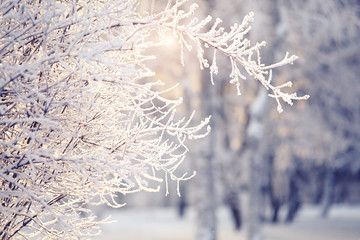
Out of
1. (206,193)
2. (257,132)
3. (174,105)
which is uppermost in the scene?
(257,132)

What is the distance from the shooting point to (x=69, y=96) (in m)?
4.42

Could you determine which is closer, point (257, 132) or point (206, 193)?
point (206, 193)

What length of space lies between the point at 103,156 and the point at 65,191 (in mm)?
662

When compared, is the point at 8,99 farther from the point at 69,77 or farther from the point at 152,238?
the point at 152,238

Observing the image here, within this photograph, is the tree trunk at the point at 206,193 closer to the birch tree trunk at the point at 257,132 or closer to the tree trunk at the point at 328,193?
the birch tree trunk at the point at 257,132

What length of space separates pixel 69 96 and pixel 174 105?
874mm

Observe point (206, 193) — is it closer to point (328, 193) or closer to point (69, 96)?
point (69, 96)

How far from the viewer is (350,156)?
25594 millimetres

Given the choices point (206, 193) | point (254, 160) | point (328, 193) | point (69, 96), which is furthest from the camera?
point (328, 193)

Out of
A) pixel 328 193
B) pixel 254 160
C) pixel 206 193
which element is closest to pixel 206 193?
pixel 206 193

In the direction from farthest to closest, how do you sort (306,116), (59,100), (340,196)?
(340,196) < (306,116) < (59,100)

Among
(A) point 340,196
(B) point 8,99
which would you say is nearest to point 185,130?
(B) point 8,99

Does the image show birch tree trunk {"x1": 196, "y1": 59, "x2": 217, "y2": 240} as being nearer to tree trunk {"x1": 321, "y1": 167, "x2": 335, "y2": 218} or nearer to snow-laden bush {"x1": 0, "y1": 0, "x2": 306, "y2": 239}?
snow-laden bush {"x1": 0, "y1": 0, "x2": 306, "y2": 239}

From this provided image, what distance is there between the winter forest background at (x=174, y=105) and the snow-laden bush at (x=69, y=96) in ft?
0.06
